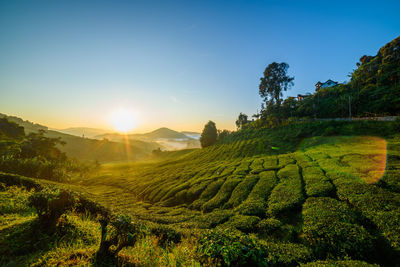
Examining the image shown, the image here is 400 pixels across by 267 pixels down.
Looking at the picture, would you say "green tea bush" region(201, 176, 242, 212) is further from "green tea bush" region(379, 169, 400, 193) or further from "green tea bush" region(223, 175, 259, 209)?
"green tea bush" region(379, 169, 400, 193)

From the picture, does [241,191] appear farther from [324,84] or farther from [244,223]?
[324,84]

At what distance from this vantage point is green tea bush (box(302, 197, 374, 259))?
20.1 ft

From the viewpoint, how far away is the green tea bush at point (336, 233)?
20.1 feet

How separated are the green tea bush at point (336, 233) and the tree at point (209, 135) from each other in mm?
61390

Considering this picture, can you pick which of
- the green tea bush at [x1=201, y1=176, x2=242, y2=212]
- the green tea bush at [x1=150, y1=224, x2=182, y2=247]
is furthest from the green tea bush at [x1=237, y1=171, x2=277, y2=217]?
the green tea bush at [x1=150, y1=224, x2=182, y2=247]

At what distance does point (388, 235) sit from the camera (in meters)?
6.45

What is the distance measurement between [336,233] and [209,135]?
64250 millimetres

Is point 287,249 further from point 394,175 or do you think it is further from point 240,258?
point 394,175

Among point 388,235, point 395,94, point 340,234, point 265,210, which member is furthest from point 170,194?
point 395,94

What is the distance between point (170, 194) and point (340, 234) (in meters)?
19.1

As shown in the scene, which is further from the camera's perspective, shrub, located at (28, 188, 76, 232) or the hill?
shrub, located at (28, 188, 76, 232)

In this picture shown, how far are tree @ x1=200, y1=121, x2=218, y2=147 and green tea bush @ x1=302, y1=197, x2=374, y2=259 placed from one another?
2417 inches

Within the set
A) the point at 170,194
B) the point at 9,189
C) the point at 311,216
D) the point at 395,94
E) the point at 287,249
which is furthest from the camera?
the point at 395,94

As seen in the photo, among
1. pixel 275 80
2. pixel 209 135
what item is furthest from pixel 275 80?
pixel 209 135
